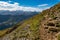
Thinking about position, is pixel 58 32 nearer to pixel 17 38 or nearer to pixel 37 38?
pixel 37 38

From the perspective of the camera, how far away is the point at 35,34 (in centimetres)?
4334

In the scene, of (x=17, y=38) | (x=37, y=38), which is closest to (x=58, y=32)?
(x=37, y=38)

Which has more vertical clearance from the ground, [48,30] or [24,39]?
[48,30]

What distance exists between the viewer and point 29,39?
44312 mm

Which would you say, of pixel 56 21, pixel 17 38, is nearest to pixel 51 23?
pixel 56 21

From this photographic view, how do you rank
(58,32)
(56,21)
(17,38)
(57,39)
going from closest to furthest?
1. (57,39)
2. (58,32)
3. (56,21)
4. (17,38)

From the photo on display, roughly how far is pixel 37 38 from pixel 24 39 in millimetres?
7018

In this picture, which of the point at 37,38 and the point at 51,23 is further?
the point at 37,38

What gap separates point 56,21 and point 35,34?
889 cm

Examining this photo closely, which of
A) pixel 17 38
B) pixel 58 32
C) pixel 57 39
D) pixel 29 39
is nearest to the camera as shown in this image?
pixel 57 39

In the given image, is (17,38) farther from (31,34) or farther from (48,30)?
(48,30)

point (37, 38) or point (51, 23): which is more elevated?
point (51, 23)

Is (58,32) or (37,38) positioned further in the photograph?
(37,38)

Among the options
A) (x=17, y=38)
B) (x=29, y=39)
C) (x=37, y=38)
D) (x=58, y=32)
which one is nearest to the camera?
A: (x=58, y=32)
